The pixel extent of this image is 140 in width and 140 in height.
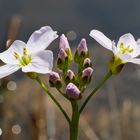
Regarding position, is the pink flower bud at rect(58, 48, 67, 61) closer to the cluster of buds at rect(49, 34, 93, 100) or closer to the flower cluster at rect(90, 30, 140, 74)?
the cluster of buds at rect(49, 34, 93, 100)

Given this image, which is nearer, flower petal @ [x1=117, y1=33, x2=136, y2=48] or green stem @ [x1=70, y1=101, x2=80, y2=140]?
green stem @ [x1=70, y1=101, x2=80, y2=140]

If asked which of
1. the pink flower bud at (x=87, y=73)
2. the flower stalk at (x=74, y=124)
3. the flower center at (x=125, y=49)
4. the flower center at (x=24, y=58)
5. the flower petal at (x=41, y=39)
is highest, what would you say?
the flower petal at (x=41, y=39)

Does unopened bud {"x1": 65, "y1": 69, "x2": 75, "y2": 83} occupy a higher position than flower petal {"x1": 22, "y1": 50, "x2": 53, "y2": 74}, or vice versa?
flower petal {"x1": 22, "y1": 50, "x2": 53, "y2": 74}

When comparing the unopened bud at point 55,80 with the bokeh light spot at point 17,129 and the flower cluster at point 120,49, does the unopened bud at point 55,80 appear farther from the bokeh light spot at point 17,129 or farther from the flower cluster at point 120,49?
the bokeh light spot at point 17,129

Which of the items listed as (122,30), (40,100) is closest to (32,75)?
(40,100)

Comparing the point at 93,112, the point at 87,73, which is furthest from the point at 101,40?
the point at 93,112

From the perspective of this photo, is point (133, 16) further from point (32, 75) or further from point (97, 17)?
point (32, 75)

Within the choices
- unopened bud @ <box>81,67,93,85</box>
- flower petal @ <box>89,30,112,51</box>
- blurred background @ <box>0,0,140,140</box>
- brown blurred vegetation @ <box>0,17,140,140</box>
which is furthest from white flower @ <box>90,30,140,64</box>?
brown blurred vegetation @ <box>0,17,140,140</box>

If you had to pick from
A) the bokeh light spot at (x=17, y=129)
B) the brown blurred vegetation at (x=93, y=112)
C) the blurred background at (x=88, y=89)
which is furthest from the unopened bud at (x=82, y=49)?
the bokeh light spot at (x=17, y=129)
